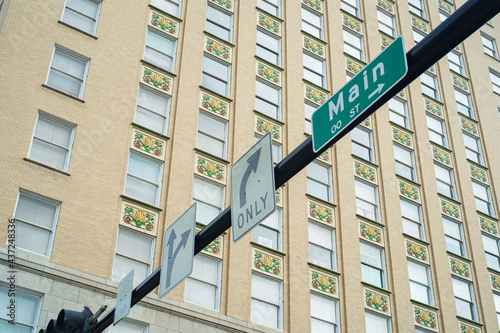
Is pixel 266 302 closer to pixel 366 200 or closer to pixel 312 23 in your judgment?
pixel 366 200

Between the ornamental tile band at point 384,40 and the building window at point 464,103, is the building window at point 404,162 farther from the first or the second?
the ornamental tile band at point 384,40

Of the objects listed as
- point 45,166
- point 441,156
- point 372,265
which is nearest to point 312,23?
point 441,156

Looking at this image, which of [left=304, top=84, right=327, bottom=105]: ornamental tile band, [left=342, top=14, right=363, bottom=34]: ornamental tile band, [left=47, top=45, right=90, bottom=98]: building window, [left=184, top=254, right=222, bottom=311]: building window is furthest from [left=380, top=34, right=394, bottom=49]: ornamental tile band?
[left=184, top=254, right=222, bottom=311]: building window

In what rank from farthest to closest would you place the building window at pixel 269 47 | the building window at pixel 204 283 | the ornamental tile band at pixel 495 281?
the ornamental tile band at pixel 495 281, the building window at pixel 269 47, the building window at pixel 204 283

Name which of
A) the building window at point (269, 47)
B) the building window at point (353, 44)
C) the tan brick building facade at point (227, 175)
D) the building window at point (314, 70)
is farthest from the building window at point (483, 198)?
the building window at point (269, 47)

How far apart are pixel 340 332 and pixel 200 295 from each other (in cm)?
606

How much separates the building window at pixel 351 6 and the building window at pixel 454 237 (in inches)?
518

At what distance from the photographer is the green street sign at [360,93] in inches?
241

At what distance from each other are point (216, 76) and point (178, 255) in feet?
63.4

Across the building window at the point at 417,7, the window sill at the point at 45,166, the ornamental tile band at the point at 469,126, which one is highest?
the building window at the point at 417,7

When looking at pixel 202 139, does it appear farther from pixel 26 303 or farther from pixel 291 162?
pixel 291 162

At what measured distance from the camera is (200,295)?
70.6 ft

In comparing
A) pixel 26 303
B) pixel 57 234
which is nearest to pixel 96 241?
pixel 57 234

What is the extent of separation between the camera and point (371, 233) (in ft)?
90.3
